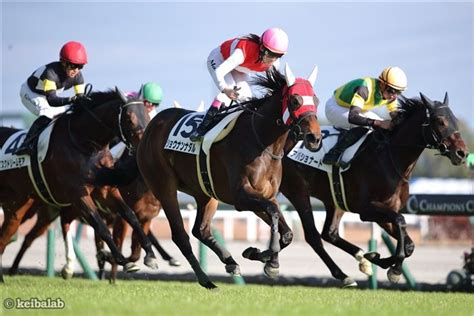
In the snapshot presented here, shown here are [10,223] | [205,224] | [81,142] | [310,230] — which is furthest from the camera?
[10,223]

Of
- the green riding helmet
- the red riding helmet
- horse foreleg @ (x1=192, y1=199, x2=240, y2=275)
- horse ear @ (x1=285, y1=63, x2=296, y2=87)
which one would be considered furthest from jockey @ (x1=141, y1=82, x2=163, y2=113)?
horse ear @ (x1=285, y1=63, x2=296, y2=87)

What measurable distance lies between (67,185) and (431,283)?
4.96m

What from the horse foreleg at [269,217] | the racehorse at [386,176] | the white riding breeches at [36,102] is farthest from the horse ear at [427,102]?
the white riding breeches at [36,102]

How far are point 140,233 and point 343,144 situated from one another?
7.92 feet

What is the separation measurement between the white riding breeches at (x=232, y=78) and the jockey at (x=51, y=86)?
1886mm

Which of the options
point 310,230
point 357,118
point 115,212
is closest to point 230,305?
point 310,230

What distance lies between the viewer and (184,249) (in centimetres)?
864

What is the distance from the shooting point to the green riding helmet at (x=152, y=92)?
11516 mm

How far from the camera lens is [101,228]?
9180 mm

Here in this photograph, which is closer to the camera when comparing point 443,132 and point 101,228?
point 443,132

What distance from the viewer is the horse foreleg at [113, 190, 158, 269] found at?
930 centimetres

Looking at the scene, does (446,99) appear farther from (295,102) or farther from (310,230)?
(295,102)

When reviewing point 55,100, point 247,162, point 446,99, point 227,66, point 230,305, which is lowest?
point 230,305

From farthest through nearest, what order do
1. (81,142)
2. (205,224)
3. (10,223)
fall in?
1. (10,223)
2. (81,142)
3. (205,224)
